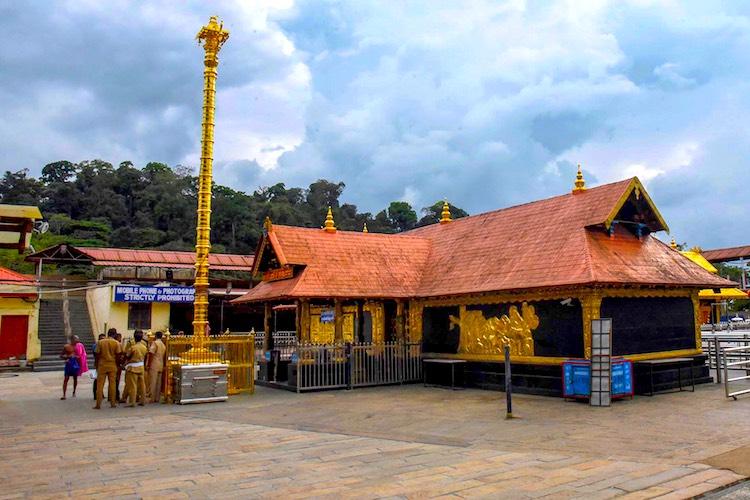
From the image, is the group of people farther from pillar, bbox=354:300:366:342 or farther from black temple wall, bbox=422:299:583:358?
black temple wall, bbox=422:299:583:358

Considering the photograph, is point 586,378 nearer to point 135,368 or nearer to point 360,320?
point 360,320

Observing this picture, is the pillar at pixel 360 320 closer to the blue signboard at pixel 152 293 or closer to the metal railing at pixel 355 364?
the metal railing at pixel 355 364

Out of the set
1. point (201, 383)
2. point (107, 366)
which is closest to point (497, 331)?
point (201, 383)

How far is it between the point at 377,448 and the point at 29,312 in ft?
73.0

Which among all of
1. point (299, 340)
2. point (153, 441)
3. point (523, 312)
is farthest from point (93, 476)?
point (523, 312)

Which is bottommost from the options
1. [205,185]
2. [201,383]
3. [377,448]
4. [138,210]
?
[377,448]

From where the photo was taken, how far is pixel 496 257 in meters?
16.0

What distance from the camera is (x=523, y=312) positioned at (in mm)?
14297

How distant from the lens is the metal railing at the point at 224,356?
1368 cm

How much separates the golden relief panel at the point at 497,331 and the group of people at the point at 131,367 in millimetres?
7829

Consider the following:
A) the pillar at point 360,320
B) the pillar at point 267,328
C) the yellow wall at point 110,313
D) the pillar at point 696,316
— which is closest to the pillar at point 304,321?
the pillar at point 360,320

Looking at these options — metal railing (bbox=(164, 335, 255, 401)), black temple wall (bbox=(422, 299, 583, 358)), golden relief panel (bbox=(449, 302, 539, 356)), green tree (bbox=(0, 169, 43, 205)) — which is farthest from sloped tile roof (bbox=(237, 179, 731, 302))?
green tree (bbox=(0, 169, 43, 205))

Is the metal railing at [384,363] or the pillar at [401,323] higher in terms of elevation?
the pillar at [401,323]

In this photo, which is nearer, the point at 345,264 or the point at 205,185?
the point at 205,185
